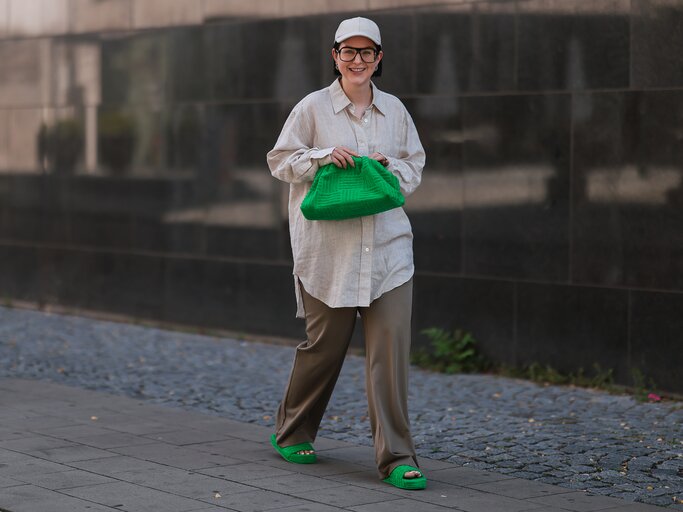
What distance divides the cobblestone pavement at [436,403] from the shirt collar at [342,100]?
1.80 meters

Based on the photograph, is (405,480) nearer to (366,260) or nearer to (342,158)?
(366,260)

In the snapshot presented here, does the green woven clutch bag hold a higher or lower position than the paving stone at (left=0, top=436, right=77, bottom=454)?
higher

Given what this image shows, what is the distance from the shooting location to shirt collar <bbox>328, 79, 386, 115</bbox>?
6207mm

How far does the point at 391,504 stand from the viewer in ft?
18.5

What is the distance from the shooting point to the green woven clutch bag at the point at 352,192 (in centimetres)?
593

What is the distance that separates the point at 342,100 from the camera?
6.21 metres

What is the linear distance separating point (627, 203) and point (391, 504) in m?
3.86

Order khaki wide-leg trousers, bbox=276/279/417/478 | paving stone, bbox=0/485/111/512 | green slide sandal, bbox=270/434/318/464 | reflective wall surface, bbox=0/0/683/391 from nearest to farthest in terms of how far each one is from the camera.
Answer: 1. paving stone, bbox=0/485/111/512
2. khaki wide-leg trousers, bbox=276/279/417/478
3. green slide sandal, bbox=270/434/318/464
4. reflective wall surface, bbox=0/0/683/391

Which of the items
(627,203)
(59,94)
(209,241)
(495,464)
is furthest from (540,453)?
(59,94)

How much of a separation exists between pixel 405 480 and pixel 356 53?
1.90m

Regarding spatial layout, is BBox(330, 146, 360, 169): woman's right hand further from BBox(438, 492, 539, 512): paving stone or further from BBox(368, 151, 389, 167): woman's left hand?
BBox(438, 492, 539, 512): paving stone

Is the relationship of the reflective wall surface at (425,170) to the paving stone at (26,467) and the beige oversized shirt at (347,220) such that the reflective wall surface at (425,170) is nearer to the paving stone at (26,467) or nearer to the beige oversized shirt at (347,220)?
the beige oversized shirt at (347,220)

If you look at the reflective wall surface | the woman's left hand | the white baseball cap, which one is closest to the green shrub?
the reflective wall surface

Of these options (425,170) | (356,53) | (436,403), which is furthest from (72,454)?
(425,170)
